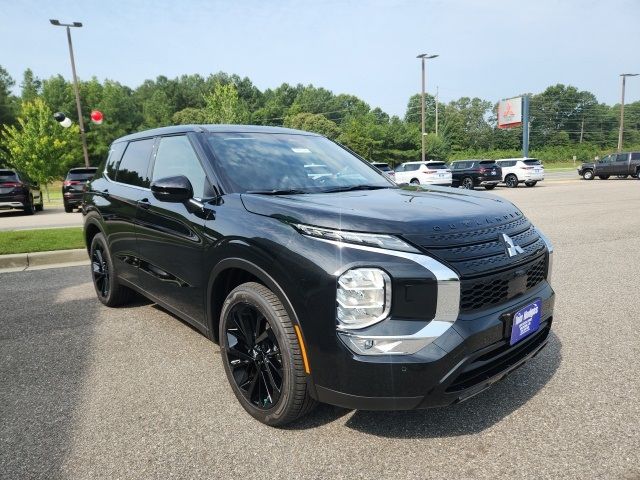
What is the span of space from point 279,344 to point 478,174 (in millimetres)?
26605

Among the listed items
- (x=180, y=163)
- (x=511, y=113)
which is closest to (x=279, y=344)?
(x=180, y=163)

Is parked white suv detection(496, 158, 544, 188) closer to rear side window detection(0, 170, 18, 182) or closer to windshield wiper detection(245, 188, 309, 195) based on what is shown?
rear side window detection(0, 170, 18, 182)

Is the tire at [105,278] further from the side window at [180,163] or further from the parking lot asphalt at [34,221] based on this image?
the parking lot asphalt at [34,221]

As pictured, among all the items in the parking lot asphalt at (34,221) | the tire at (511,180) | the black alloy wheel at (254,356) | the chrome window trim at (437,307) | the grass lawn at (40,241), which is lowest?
the tire at (511,180)

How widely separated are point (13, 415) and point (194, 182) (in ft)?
6.03

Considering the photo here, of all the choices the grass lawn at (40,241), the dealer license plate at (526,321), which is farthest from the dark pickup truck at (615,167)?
the dealer license plate at (526,321)

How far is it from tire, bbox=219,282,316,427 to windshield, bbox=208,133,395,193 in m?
0.78

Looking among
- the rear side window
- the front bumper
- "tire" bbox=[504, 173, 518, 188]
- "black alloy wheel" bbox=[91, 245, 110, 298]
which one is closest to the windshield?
the front bumper

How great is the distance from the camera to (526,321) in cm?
258

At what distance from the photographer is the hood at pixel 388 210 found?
230cm

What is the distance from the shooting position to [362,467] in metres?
2.29

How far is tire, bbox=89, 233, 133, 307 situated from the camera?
4.84 meters

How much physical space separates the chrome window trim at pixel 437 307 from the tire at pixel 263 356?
0.38 meters

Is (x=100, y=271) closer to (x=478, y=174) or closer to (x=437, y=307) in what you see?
(x=437, y=307)
